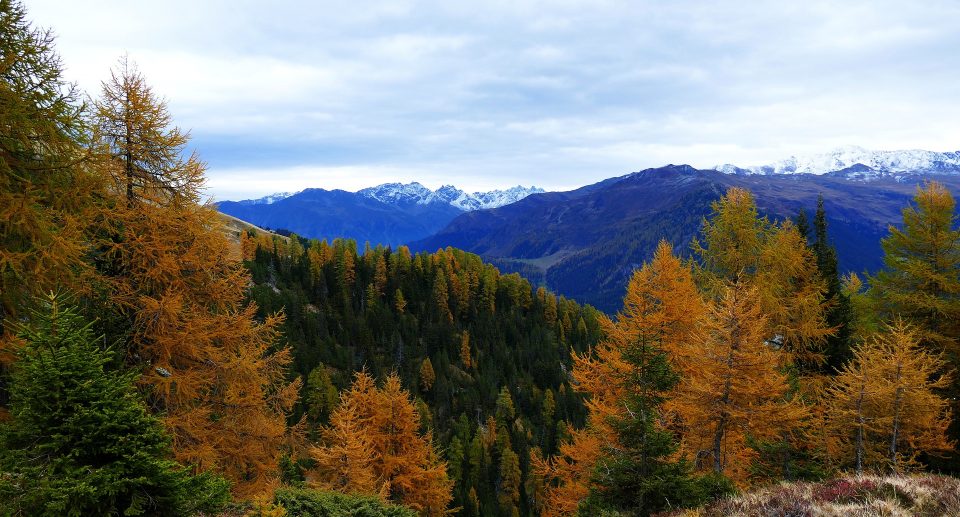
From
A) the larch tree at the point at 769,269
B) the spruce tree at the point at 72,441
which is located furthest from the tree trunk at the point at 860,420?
the spruce tree at the point at 72,441

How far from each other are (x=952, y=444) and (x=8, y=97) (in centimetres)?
3005

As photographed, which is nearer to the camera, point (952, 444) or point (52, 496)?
point (52, 496)

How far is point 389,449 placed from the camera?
74.0 feet

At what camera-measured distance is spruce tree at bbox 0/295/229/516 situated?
21.1 ft

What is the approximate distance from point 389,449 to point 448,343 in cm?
8781

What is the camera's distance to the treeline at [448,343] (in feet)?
253

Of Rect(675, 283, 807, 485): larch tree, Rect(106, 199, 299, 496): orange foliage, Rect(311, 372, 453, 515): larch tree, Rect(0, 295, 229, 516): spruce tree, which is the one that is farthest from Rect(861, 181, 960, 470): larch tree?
Rect(0, 295, 229, 516): spruce tree

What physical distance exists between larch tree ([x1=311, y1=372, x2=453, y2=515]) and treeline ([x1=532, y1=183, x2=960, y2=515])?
290 inches

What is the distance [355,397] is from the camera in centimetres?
2370

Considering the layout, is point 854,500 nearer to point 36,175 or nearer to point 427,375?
point 36,175

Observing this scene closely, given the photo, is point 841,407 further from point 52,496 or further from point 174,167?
point 174,167

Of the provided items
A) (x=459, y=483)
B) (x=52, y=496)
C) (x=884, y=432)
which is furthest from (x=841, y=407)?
(x=459, y=483)

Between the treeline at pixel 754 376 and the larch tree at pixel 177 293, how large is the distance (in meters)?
9.88

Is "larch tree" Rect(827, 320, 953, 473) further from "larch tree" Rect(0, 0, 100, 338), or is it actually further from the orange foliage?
"larch tree" Rect(0, 0, 100, 338)
